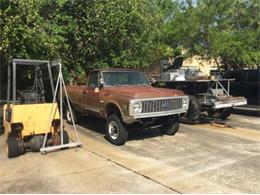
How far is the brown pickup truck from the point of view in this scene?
9.03 metres

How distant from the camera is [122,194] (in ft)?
19.2

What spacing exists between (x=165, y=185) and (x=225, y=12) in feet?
47.3

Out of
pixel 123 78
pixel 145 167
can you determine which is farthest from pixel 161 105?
pixel 145 167

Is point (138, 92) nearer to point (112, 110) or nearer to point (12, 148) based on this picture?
point (112, 110)

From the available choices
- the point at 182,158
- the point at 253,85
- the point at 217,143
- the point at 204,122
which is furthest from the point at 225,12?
the point at 182,158

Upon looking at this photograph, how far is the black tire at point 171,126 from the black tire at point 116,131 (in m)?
1.55

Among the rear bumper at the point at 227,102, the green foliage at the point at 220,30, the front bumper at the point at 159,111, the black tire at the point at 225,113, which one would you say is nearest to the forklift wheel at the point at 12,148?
the front bumper at the point at 159,111

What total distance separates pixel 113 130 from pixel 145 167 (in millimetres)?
2465

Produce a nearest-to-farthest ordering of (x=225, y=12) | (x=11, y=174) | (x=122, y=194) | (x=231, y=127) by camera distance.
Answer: (x=122, y=194) → (x=11, y=174) → (x=231, y=127) → (x=225, y=12)

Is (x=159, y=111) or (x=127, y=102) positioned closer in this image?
(x=127, y=102)

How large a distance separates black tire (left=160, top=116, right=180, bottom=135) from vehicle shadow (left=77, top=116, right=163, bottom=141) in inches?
12.2

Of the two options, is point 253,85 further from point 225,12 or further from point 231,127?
point 225,12

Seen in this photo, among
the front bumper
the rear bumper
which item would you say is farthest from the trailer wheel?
the rear bumper

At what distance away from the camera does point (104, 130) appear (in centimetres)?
1160
